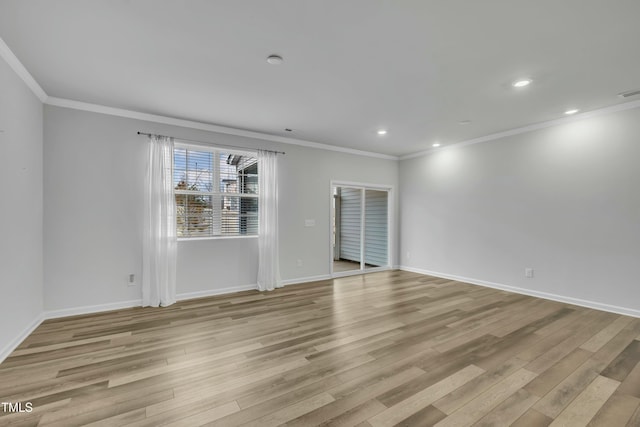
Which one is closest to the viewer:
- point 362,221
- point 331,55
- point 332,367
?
point 332,367

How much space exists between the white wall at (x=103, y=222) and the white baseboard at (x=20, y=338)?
10.1 inches

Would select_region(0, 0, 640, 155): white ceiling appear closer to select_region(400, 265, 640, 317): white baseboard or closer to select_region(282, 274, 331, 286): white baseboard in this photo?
select_region(400, 265, 640, 317): white baseboard

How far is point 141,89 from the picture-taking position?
331cm

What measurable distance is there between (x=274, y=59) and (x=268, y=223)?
9.51 feet

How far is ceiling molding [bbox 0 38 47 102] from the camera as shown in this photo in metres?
2.48

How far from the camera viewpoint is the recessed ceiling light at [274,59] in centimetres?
262

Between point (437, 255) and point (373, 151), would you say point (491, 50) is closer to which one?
point (373, 151)

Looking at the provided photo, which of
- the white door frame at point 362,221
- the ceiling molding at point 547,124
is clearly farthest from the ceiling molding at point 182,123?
the ceiling molding at point 547,124

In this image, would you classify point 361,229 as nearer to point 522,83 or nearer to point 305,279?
point 305,279

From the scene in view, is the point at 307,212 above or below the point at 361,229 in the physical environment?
above

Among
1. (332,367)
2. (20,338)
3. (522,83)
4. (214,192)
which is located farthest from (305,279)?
(522,83)

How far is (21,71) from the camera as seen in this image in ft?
9.32

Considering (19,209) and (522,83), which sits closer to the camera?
(19,209)

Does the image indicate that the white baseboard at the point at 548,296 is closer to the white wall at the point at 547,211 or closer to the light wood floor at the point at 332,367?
the white wall at the point at 547,211
